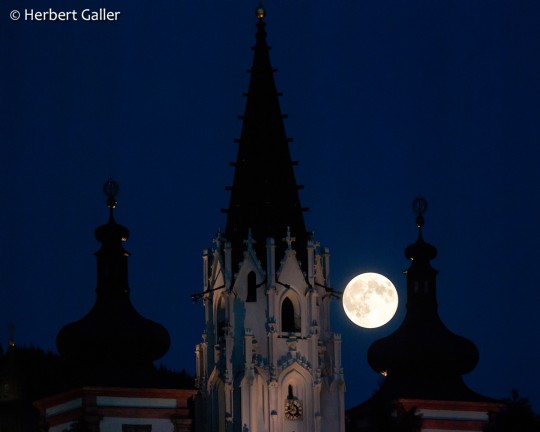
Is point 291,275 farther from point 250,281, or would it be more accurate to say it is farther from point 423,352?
point 423,352

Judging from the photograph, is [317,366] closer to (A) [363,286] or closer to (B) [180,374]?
(A) [363,286]

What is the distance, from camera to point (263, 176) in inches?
3430

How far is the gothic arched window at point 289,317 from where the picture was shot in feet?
281

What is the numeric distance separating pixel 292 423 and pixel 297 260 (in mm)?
5293

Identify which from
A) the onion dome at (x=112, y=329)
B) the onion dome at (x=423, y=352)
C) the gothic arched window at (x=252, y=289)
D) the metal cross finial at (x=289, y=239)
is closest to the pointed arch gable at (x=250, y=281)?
the gothic arched window at (x=252, y=289)

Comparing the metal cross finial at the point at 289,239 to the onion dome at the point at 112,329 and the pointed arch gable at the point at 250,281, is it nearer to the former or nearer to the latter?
the pointed arch gable at the point at 250,281

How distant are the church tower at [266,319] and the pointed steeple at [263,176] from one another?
1.3 inches

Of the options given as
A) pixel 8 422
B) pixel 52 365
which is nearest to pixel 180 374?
pixel 52 365

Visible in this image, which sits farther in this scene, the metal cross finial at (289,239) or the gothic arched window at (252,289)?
the metal cross finial at (289,239)

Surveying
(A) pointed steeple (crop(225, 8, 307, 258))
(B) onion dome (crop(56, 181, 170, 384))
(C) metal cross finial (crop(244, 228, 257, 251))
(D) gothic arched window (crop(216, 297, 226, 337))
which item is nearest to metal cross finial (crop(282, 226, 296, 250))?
(A) pointed steeple (crop(225, 8, 307, 258))

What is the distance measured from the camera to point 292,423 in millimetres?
84562

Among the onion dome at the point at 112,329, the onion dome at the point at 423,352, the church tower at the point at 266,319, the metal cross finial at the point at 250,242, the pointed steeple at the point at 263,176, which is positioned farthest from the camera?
the pointed steeple at the point at 263,176

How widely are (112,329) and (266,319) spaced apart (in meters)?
5.89

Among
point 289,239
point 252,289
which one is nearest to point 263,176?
point 289,239
